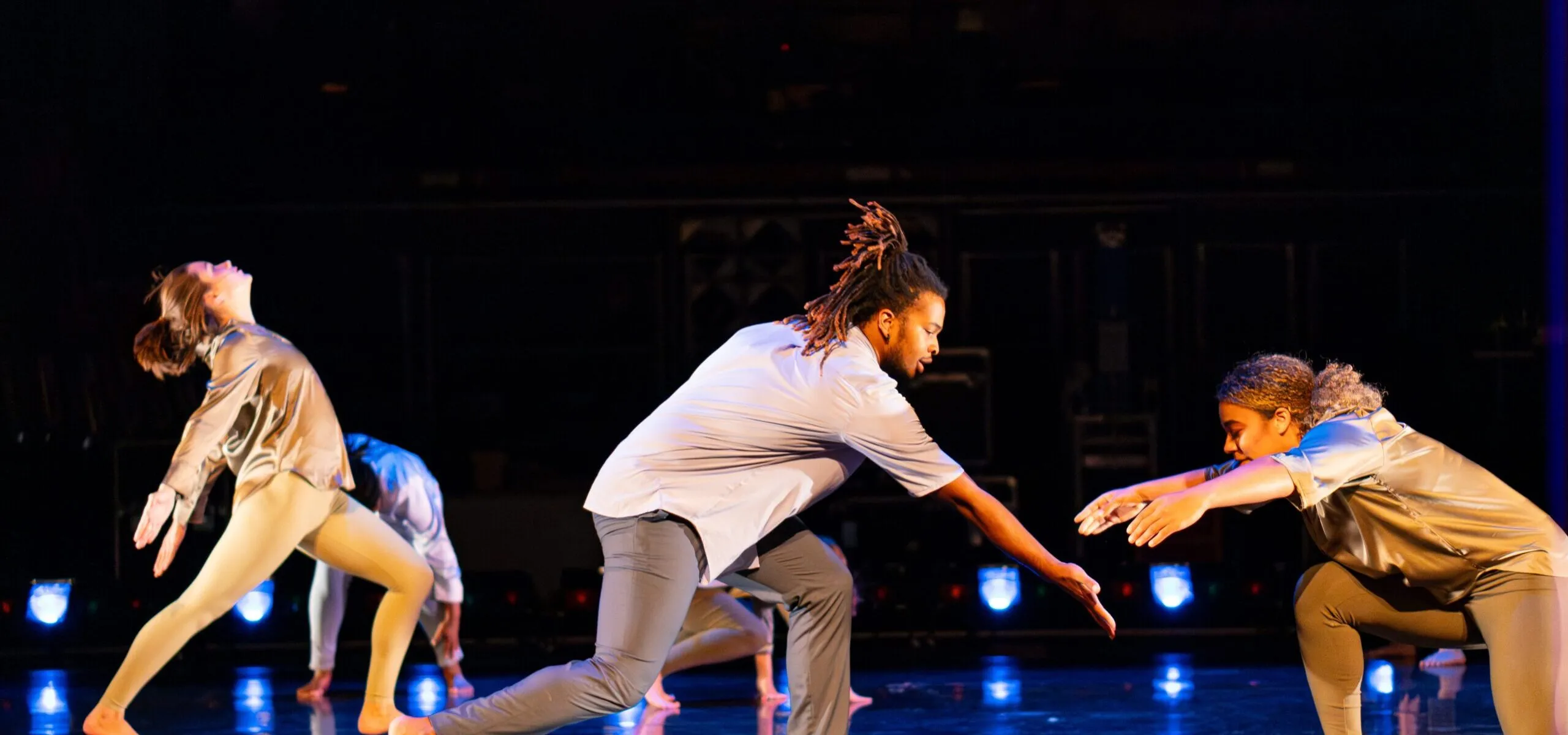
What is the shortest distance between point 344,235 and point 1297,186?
204 inches

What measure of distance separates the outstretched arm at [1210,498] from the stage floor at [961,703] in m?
2.00

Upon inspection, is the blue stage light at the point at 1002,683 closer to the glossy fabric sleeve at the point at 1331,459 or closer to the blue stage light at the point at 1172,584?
the blue stage light at the point at 1172,584

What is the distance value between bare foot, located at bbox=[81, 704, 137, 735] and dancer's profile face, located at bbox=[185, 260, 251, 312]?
1204mm

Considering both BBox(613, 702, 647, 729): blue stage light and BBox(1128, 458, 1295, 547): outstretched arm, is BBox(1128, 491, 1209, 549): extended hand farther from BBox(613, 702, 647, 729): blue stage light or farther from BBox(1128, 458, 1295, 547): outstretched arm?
BBox(613, 702, 647, 729): blue stage light

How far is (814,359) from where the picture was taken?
329 cm

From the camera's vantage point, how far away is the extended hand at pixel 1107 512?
301 cm

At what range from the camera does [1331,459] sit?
301 cm

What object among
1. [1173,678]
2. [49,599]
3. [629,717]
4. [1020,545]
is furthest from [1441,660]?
[49,599]

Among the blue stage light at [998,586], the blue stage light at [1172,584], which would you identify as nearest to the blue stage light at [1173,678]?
the blue stage light at [1172,584]

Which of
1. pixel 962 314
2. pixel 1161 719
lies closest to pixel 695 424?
pixel 1161 719

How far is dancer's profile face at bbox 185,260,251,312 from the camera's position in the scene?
15.4 ft

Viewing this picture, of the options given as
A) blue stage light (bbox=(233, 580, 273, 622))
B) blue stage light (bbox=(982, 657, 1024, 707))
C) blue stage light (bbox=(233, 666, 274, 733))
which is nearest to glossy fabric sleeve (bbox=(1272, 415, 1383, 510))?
blue stage light (bbox=(982, 657, 1024, 707))

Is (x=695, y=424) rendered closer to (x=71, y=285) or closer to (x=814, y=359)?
(x=814, y=359)

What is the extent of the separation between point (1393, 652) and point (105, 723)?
17.2ft
